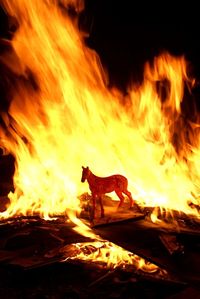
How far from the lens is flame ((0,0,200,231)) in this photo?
848cm

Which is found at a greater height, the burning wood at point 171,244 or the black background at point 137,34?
the black background at point 137,34

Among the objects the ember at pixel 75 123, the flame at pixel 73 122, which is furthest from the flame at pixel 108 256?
the flame at pixel 73 122

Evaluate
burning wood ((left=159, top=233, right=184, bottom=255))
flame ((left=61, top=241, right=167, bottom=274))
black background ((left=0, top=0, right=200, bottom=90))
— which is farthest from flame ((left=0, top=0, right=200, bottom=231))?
flame ((left=61, top=241, right=167, bottom=274))

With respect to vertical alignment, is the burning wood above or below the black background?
below

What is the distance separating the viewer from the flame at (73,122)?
27.8 feet

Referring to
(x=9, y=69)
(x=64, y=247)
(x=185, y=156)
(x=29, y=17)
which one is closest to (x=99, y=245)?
(x=64, y=247)

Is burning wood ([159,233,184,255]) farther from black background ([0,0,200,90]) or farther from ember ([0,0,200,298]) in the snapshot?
black background ([0,0,200,90])

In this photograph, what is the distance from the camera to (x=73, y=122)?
8969 millimetres

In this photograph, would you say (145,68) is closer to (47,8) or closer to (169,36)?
(169,36)

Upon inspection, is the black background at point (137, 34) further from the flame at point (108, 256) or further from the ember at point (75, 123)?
the flame at point (108, 256)

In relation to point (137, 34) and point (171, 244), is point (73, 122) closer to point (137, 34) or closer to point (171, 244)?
point (137, 34)

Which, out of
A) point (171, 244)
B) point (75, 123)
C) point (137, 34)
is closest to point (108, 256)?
point (171, 244)

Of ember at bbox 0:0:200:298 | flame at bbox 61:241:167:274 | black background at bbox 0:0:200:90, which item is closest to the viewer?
flame at bbox 61:241:167:274

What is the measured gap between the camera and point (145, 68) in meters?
10.4
